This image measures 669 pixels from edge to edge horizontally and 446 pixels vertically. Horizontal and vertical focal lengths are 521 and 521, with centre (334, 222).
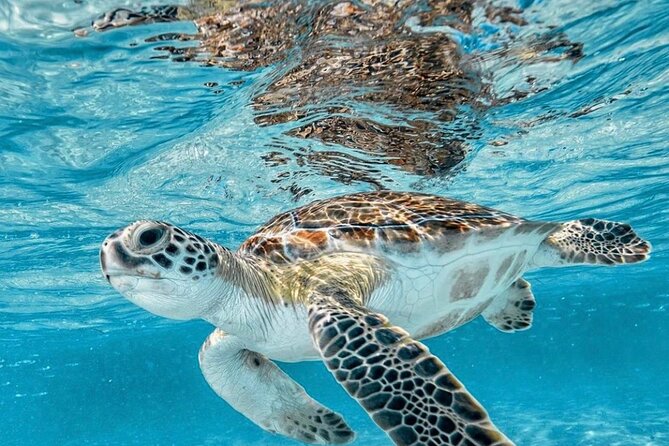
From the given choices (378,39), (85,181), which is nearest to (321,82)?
(378,39)

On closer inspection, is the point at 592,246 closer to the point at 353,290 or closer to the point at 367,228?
the point at 367,228

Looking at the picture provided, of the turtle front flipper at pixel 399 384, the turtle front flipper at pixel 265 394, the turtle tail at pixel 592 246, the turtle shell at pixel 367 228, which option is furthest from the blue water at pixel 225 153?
the turtle front flipper at pixel 399 384

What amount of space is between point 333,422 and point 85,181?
21.8ft

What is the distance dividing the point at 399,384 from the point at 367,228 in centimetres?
224

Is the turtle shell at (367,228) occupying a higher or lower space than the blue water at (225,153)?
lower

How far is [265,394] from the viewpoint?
17.7ft

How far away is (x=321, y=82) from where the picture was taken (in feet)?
21.8

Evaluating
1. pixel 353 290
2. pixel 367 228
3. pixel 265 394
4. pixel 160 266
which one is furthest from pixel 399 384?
pixel 265 394

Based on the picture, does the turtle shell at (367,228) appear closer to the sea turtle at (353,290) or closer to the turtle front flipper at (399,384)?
the sea turtle at (353,290)

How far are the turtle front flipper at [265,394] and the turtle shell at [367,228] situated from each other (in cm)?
107

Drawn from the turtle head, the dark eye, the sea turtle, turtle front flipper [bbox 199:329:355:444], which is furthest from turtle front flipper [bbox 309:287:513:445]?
turtle front flipper [bbox 199:329:355:444]

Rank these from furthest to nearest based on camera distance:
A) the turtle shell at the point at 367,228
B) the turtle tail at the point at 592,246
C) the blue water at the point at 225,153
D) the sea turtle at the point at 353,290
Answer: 1. the turtle tail at the point at 592,246
2. the blue water at the point at 225,153
3. the turtle shell at the point at 367,228
4. the sea turtle at the point at 353,290

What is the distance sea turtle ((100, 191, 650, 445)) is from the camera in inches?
119

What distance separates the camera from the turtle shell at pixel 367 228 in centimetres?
491
